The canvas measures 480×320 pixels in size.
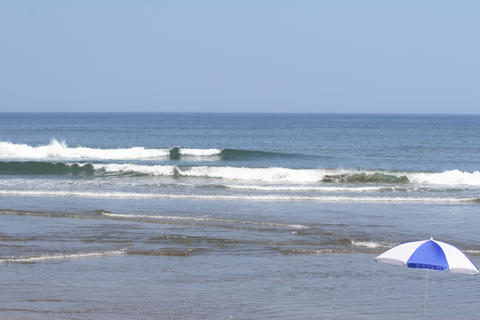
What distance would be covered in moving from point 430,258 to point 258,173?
1072 inches

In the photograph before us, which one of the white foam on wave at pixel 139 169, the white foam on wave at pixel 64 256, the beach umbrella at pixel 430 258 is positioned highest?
the beach umbrella at pixel 430 258

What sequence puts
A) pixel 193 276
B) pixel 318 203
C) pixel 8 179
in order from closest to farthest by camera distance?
pixel 193 276 < pixel 318 203 < pixel 8 179

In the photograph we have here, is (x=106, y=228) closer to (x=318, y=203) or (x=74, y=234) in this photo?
(x=74, y=234)

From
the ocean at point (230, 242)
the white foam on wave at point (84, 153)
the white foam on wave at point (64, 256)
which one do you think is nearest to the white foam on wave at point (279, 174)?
the ocean at point (230, 242)

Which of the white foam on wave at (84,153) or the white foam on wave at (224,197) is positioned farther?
the white foam on wave at (84,153)

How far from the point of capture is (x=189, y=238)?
16.8m

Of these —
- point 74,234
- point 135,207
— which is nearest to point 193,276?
point 74,234

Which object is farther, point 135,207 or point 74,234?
point 135,207

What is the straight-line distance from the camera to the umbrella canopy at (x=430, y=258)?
8.41 m

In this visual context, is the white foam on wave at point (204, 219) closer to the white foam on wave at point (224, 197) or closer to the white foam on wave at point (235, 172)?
the white foam on wave at point (224, 197)

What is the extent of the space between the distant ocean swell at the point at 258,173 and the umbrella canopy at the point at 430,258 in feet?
81.4

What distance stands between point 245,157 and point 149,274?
35.7m

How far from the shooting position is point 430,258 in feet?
27.8

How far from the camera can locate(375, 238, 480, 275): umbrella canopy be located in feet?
27.6
